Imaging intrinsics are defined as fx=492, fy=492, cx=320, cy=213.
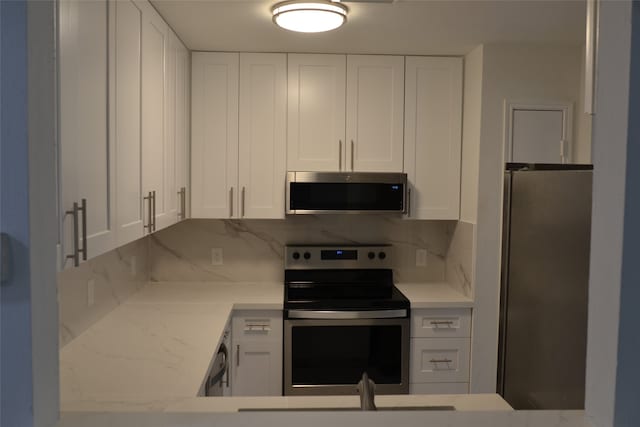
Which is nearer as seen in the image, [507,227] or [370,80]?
[507,227]

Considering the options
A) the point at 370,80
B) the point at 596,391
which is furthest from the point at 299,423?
the point at 370,80

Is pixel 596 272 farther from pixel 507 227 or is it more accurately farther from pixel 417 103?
pixel 417 103

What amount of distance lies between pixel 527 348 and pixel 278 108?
6.05 feet

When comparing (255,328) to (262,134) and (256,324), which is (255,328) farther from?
(262,134)

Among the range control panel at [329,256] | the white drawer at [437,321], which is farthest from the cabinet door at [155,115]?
the white drawer at [437,321]

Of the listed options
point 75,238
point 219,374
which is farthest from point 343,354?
point 75,238

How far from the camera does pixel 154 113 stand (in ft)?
6.97

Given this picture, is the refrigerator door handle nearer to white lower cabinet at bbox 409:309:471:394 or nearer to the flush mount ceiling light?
white lower cabinet at bbox 409:309:471:394

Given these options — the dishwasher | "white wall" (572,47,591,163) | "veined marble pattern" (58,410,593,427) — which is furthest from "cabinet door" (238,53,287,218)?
"veined marble pattern" (58,410,593,427)

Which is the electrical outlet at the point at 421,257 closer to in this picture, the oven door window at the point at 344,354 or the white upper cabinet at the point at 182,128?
the oven door window at the point at 344,354

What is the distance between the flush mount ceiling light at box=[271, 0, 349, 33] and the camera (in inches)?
79.8

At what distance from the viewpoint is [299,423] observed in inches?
27.7

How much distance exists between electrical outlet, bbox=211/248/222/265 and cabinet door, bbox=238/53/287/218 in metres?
0.47

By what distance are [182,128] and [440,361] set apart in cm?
197
